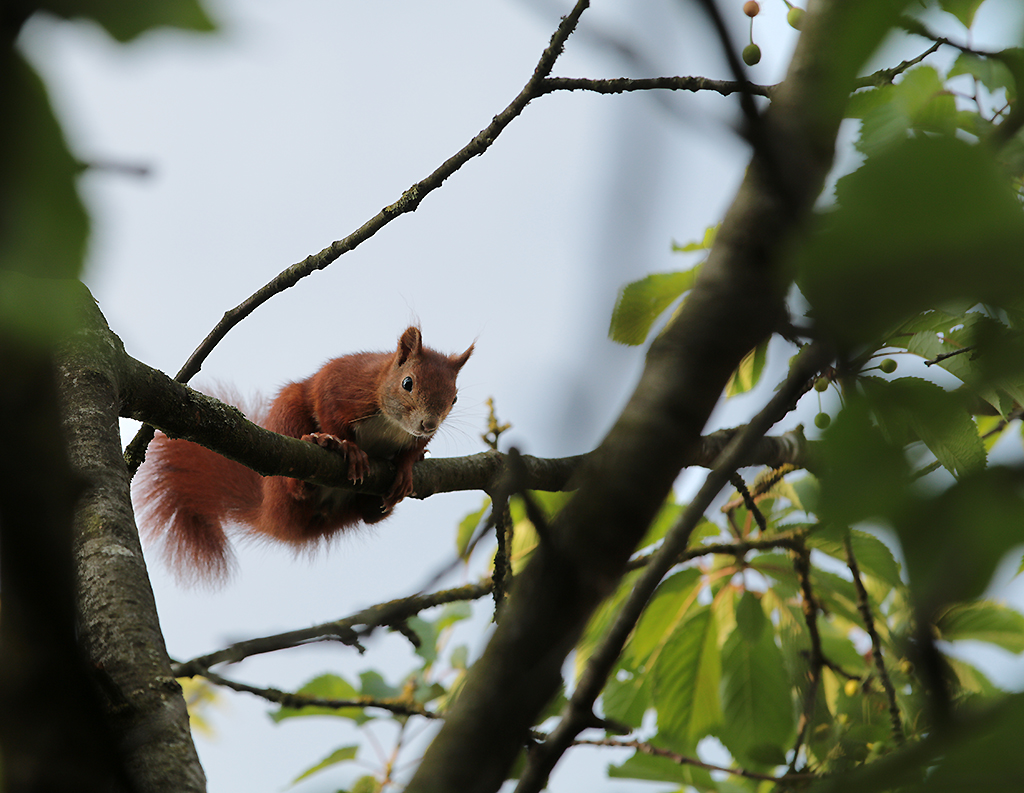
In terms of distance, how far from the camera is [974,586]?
0.73 feet

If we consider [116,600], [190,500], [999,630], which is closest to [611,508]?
[116,600]

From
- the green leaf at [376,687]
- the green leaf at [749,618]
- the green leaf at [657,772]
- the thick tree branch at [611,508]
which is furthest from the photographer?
the green leaf at [376,687]

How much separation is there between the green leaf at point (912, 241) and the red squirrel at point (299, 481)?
Answer: 2252mm

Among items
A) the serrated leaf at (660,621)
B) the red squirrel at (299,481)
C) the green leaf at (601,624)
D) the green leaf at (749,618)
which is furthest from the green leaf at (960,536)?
the red squirrel at (299,481)

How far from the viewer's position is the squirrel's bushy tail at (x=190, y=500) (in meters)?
2.73

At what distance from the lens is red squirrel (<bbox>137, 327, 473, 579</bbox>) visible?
254cm

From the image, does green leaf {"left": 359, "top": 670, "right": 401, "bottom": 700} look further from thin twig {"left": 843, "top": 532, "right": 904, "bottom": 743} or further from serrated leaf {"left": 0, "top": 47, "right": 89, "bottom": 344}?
serrated leaf {"left": 0, "top": 47, "right": 89, "bottom": 344}

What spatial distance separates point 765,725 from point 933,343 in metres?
1.05

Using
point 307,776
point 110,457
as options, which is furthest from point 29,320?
point 307,776

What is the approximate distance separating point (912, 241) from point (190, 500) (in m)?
2.84

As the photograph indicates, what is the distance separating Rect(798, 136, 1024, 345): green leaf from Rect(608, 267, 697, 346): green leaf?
0.95 m

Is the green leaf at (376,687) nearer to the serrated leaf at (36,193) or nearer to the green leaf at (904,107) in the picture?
the green leaf at (904,107)

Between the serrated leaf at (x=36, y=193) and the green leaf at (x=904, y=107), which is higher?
the green leaf at (x=904, y=107)

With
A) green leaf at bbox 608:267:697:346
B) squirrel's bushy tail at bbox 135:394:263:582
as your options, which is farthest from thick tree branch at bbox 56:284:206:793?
squirrel's bushy tail at bbox 135:394:263:582
